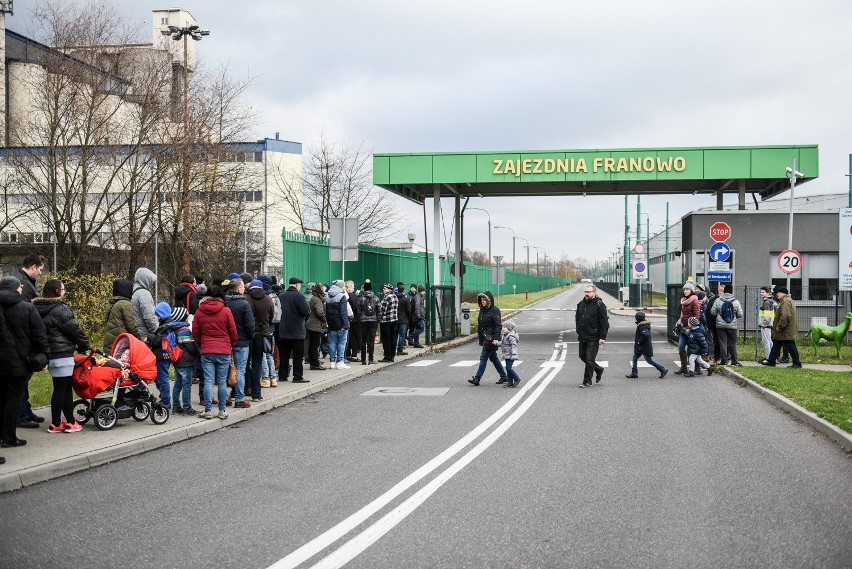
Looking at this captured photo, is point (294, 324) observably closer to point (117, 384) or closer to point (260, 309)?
point (260, 309)

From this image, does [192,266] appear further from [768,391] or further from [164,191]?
[768,391]

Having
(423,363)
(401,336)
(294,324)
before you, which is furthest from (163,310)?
(401,336)

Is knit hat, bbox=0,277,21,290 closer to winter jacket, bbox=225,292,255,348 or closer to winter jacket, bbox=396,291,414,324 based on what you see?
winter jacket, bbox=225,292,255,348

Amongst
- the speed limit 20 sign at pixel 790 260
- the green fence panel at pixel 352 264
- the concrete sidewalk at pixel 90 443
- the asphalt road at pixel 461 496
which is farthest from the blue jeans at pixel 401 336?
the asphalt road at pixel 461 496

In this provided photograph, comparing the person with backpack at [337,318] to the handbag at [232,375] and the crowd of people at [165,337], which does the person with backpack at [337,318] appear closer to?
the crowd of people at [165,337]

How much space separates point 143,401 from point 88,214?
23372 millimetres

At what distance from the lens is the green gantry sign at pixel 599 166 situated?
2950 cm

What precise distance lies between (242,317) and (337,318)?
20.4ft

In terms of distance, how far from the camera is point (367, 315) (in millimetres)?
20359

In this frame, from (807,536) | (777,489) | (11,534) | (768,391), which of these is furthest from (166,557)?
(768,391)

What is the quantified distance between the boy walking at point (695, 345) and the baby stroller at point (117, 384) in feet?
37.7

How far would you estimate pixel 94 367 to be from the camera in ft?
33.6

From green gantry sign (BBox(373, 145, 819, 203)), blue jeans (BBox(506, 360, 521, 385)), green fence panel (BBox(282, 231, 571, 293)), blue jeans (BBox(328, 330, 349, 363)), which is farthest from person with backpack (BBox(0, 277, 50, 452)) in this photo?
green gantry sign (BBox(373, 145, 819, 203))

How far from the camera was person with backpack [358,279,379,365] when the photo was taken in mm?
20266
